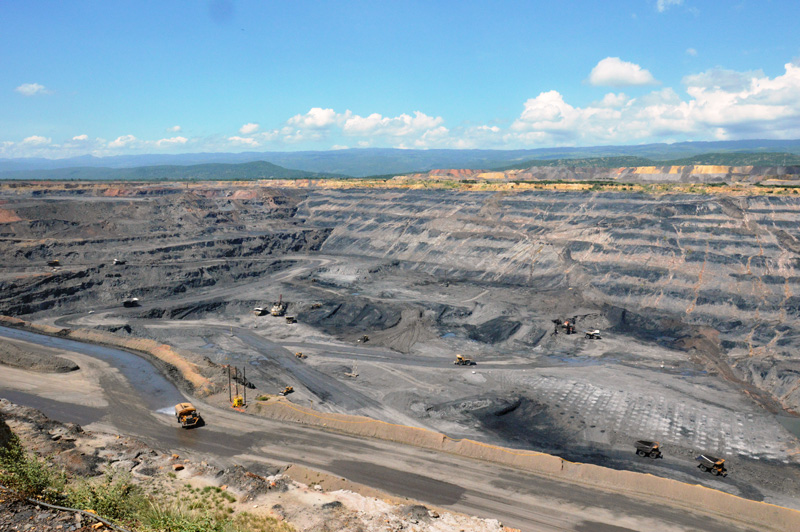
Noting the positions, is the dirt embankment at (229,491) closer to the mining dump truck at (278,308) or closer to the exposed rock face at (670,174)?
the mining dump truck at (278,308)

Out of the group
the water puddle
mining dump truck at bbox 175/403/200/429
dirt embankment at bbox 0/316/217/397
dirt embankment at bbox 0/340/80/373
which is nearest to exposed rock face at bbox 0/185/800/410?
dirt embankment at bbox 0/316/217/397

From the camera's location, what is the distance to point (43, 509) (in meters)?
14.2

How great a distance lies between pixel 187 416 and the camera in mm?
25703

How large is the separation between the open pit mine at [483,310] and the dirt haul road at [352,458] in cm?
109

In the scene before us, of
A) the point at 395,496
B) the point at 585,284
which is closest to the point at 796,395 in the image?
the point at 585,284

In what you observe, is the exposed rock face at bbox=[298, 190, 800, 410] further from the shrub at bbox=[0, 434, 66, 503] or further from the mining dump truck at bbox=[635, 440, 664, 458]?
the shrub at bbox=[0, 434, 66, 503]

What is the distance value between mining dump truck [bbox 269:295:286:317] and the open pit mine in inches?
44.7

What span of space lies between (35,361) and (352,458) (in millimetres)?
25526

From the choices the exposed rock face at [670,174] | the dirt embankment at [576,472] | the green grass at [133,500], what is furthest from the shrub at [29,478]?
the exposed rock face at [670,174]

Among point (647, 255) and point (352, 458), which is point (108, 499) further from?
point (647, 255)

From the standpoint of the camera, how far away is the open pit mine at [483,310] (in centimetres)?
3225

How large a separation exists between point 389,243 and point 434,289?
21.6m

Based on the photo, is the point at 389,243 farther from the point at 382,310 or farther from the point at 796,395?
the point at 796,395

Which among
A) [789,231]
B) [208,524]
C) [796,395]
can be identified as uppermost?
[789,231]
